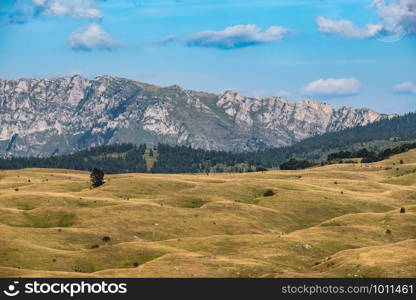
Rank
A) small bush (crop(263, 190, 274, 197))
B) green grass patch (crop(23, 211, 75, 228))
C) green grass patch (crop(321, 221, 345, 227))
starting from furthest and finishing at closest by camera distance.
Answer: small bush (crop(263, 190, 274, 197)) < green grass patch (crop(321, 221, 345, 227)) < green grass patch (crop(23, 211, 75, 228))

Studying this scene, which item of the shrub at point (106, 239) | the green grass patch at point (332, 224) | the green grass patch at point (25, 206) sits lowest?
the shrub at point (106, 239)

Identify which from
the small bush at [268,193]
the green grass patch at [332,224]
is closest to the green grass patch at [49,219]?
the green grass patch at [332,224]

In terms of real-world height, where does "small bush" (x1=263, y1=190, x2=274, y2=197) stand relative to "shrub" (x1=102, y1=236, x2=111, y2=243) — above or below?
above

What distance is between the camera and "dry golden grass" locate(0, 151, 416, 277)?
335ft

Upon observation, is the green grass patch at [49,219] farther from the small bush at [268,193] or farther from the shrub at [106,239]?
the small bush at [268,193]

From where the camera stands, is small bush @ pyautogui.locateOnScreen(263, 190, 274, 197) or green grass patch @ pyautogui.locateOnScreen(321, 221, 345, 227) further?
small bush @ pyautogui.locateOnScreen(263, 190, 274, 197)

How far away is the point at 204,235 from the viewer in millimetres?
144875

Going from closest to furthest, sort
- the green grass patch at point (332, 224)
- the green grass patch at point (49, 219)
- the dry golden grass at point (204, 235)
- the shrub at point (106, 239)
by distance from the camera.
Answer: the dry golden grass at point (204, 235), the shrub at point (106, 239), the green grass patch at point (49, 219), the green grass patch at point (332, 224)

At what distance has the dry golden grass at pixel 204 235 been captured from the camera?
10225 cm

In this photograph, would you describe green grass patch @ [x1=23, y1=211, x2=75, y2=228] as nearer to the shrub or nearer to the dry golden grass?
the dry golden grass

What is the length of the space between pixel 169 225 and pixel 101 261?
34.8 meters

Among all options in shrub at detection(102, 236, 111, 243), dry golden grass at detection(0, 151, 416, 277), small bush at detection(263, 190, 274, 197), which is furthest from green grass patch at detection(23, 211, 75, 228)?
small bush at detection(263, 190, 274, 197)

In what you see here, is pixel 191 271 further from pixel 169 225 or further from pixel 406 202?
pixel 406 202

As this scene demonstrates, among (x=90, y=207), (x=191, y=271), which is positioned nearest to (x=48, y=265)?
(x=191, y=271)
